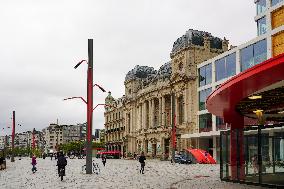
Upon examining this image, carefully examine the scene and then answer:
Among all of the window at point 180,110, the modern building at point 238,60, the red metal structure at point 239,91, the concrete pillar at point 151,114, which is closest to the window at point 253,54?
the modern building at point 238,60

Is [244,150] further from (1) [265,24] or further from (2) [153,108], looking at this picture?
(2) [153,108]

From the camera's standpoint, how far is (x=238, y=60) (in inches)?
2379

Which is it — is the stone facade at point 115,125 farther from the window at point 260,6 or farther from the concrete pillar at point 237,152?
the concrete pillar at point 237,152

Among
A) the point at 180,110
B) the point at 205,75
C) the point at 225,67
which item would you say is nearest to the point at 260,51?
the point at 225,67

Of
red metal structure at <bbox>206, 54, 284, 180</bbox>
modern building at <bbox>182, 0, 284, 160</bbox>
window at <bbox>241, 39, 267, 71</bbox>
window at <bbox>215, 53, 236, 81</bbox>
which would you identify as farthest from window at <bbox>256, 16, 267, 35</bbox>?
red metal structure at <bbox>206, 54, 284, 180</bbox>

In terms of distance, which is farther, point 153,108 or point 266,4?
point 153,108

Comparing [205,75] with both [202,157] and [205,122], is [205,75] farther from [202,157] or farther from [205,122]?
[202,157]

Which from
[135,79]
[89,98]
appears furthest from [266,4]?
[135,79]

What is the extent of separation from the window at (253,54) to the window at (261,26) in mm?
1161

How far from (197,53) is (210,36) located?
18.5ft

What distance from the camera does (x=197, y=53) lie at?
3142 inches

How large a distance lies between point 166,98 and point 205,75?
20790mm

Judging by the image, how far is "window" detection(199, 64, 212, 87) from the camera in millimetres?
70500

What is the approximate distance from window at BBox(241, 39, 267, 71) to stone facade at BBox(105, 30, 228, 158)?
641 inches
